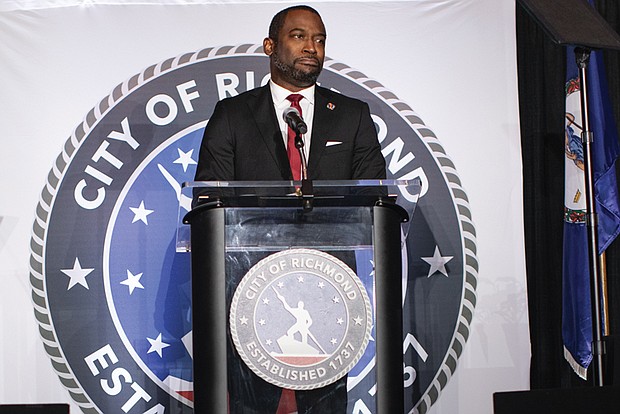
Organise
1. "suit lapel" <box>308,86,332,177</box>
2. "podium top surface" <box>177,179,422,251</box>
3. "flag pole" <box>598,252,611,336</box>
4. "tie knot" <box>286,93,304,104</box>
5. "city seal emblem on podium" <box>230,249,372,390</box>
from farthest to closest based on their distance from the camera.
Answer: "flag pole" <box>598,252,611,336</box>
"tie knot" <box>286,93,304,104</box>
"suit lapel" <box>308,86,332,177</box>
"podium top surface" <box>177,179,422,251</box>
"city seal emblem on podium" <box>230,249,372,390</box>

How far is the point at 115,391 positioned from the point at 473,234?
1813mm

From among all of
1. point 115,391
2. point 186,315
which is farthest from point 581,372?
point 115,391

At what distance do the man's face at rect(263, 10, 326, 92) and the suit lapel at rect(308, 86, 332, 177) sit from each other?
8 centimetres

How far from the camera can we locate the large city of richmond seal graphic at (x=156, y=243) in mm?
4215

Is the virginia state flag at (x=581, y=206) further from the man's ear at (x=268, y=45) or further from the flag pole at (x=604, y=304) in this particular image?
the man's ear at (x=268, y=45)

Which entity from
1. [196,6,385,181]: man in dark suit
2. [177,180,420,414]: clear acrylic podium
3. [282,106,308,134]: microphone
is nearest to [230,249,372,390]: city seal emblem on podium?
[177,180,420,414]: clear acrylic podium

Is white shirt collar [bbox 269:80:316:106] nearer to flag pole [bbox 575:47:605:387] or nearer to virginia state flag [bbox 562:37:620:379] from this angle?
flag pole [bbox 575:47:605:387]

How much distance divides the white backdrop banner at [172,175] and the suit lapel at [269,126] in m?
0.79

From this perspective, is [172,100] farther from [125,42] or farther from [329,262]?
[329,262]

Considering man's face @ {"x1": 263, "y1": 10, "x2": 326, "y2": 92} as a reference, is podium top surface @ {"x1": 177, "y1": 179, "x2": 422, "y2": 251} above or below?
below

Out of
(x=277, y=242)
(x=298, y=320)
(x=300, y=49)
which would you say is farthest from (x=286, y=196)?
(x=300, y=49)

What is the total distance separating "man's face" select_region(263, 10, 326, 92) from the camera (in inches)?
137

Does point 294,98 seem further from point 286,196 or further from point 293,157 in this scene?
point 286,196

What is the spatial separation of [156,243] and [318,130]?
121 cm
